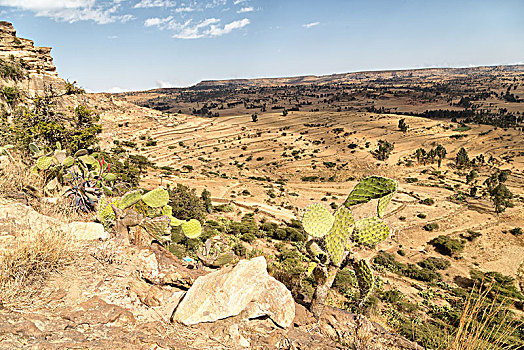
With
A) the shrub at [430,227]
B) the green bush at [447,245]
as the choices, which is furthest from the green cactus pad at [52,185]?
the shrub at [430,227]

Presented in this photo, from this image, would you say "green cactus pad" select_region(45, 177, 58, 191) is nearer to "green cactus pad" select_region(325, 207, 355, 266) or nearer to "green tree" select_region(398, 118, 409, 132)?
"green cactus pad" select_region(325, 207, 355, 266)

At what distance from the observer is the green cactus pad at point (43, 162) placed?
6.68 m

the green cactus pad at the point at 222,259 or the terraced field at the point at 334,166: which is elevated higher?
the green cactus pad at the point at 222,259

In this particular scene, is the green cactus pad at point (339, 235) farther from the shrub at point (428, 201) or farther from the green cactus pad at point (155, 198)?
the shrub at point (428, 201)

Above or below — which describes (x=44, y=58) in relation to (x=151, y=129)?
above

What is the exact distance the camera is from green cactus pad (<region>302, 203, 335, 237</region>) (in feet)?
13.4

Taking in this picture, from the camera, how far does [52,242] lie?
3.54 meters

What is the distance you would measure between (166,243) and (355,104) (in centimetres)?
12906

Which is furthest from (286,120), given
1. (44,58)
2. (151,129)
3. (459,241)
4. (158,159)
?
(459,241)

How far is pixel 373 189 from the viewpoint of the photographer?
396 centimetres

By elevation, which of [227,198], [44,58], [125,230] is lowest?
[227,198]

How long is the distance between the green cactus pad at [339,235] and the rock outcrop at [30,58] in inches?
1956

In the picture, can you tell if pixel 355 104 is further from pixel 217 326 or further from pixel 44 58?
pixel 217 326

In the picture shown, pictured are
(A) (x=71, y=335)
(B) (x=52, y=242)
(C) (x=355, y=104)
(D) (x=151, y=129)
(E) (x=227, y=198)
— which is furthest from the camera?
(C) (x=355, y=104)
